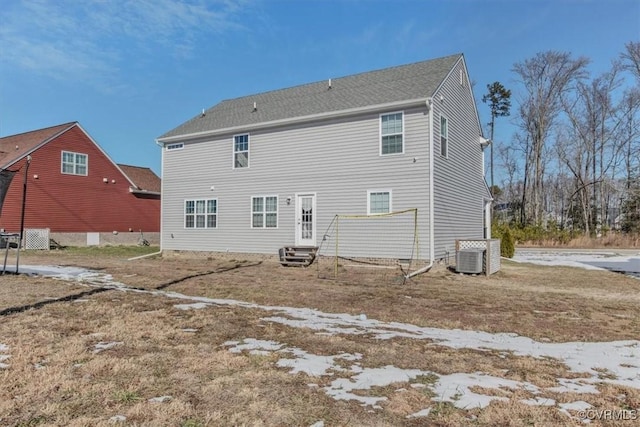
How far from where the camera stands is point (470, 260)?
39.5 ft

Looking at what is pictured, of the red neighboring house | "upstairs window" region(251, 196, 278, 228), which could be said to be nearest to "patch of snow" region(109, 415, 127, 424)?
"upstairs window" region(251, 196, 278, 228)

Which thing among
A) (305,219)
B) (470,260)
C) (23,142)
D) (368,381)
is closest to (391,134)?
(305,219)

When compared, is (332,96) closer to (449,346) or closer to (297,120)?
(297,120)

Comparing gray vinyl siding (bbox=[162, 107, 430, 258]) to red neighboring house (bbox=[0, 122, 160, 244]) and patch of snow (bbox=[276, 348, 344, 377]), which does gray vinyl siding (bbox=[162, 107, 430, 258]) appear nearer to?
patch of snow (bbox=[276, 348, 344, 377])

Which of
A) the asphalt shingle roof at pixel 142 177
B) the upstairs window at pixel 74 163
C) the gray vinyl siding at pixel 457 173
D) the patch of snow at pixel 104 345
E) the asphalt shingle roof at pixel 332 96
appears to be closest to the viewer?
the patch of snow at pixel 104 345

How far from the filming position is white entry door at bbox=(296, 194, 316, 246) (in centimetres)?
1467

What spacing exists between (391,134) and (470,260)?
4686mm

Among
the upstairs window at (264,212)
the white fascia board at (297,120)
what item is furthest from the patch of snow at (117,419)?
the upstairs window at (264,212)

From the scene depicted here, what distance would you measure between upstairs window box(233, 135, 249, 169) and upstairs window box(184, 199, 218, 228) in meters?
1.88

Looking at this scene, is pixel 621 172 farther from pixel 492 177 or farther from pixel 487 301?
pixel 487 301

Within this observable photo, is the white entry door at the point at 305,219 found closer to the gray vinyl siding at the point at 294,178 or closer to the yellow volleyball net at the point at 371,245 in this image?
the gray vinyl siding at the point at 294,178

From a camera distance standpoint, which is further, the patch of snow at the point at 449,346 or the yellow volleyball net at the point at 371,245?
the yellow volleyball net at the point at 371,245

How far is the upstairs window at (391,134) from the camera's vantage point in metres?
13.2

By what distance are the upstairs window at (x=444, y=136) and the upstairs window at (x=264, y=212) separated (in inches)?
246
